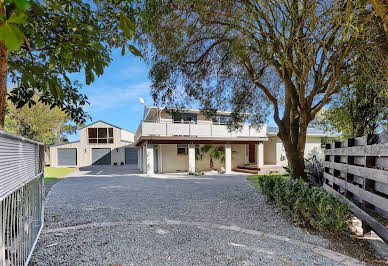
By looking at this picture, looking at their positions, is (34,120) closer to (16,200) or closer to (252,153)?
(252,153)

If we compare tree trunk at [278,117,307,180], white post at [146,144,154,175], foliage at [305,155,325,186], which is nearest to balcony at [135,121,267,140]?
white post at [146,144,154,175]

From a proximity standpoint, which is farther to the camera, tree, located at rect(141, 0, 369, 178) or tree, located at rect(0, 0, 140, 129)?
tree, located at rect(141, 0, 369, 178)

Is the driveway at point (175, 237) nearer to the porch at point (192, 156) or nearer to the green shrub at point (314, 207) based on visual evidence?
the green shrub at point (314, 207)

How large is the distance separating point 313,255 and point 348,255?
519mm

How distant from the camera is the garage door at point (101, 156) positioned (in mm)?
27719

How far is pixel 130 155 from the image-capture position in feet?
96.7

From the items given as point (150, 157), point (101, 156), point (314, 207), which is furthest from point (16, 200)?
point (101, 156)

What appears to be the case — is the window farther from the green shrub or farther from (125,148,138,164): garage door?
(125,148,138,164): garage door

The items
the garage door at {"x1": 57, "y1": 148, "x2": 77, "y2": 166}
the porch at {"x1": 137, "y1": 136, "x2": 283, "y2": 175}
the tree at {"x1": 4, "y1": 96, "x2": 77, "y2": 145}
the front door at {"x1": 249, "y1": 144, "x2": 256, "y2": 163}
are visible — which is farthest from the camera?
the garage door at {"x1": 57, "y1": 148, "x2": 77, "y2": 166}

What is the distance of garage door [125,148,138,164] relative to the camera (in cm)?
2915

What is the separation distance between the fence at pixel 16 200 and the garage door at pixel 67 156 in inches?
1038

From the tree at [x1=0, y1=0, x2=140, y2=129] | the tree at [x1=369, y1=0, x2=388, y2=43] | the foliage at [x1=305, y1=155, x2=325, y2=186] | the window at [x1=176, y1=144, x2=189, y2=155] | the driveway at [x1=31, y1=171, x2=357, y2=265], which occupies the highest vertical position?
the tree at [x1=369, y1=0, x2=388, y2=43]

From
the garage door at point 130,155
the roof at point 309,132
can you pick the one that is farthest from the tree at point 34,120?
the roof at point 309,132

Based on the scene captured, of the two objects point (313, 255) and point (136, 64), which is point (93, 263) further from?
point (136, 64)
